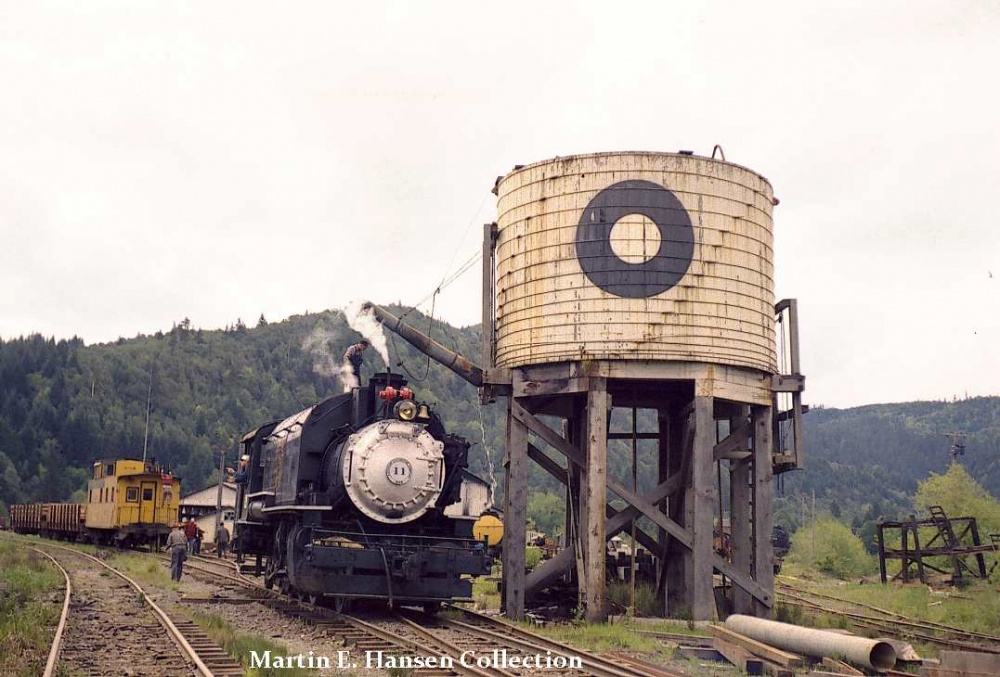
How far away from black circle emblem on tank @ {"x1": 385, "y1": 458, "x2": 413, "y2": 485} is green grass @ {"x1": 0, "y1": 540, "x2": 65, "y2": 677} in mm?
5639

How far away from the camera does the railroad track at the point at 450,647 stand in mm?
12047

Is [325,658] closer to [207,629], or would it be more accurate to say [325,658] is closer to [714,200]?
[207,629]

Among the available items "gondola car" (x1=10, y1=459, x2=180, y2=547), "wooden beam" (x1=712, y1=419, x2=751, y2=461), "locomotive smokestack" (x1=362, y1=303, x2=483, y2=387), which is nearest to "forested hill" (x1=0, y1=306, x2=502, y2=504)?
"gondola car" (x1=10, y1=459, x2=180, y2=547)

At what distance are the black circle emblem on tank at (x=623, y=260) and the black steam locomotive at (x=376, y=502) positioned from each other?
416 cm

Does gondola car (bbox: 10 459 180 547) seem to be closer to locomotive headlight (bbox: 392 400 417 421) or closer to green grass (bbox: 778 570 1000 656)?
green grass (bbox: 778 570 1000 656)

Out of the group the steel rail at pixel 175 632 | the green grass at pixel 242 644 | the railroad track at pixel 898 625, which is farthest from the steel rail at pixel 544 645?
the railroad track at pixel 898 625

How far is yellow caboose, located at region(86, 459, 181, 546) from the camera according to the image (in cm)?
4103

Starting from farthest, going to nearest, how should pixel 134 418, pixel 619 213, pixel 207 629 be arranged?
1. pixel 134 418
2. pixel 619 213
3. pixel 207 629

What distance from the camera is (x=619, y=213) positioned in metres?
19.3

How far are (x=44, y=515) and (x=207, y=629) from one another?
4373cm

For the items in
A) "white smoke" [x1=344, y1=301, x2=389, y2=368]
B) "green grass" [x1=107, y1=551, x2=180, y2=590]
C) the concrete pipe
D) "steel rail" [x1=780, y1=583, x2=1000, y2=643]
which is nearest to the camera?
the concrete pipe

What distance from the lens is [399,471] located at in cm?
1777

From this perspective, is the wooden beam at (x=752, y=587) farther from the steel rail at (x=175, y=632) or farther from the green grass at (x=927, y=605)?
the steel rail at (x=175, y=632)

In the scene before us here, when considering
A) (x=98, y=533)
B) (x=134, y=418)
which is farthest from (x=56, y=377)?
(x=98, y=533)
